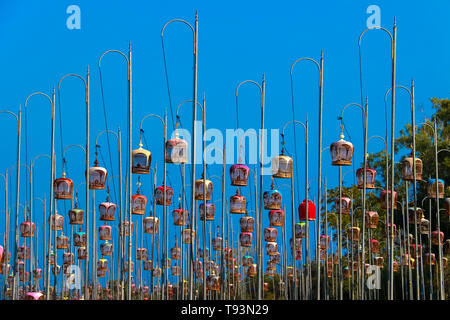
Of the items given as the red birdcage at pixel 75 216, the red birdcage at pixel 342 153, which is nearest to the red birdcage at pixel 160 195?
the red birdcage at pixel 75 216

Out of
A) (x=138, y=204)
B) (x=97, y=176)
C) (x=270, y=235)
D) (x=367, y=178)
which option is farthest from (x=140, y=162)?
(x=270, y=235)

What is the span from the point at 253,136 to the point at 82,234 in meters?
11.7

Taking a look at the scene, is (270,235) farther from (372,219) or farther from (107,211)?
(107,211)

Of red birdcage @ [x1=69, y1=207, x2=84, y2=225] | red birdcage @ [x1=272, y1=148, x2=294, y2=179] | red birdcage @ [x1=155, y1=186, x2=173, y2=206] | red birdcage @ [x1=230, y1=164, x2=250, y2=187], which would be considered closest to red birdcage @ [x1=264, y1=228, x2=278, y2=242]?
red birdcage @ [x1=155, y1=186, x2=173, y2=206]

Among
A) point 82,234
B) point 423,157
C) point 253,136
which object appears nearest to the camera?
point 253,136

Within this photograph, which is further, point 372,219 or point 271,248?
point 271,248

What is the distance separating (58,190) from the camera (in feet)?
88.6

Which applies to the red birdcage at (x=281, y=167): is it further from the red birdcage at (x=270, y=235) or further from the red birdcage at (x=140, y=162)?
the red birdcage at (x=270, y=235)

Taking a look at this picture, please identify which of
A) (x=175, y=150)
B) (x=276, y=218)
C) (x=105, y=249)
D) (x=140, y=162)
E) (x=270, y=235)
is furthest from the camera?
(x=105, y=249)
